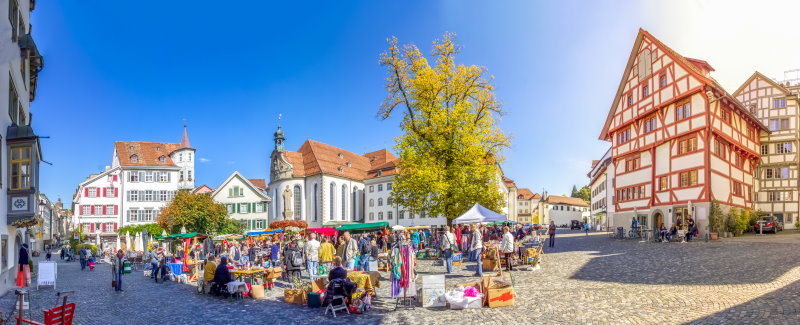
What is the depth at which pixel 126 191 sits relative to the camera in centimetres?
6662

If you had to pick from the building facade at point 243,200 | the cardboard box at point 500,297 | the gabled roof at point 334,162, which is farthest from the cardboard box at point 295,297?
the building facade at point 243,200

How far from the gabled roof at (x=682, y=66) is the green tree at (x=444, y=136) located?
41.0 ft

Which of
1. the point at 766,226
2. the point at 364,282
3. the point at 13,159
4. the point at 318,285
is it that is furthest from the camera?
the point at 766,226

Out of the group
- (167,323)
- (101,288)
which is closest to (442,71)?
(101,288)

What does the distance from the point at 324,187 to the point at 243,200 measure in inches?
437

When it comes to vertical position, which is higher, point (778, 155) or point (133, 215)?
point (778, 155)

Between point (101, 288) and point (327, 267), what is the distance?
903cm

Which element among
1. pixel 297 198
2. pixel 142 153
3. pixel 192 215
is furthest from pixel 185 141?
pixel 192 215

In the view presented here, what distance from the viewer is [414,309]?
1277 cm

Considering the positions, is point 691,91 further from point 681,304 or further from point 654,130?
point 681,304

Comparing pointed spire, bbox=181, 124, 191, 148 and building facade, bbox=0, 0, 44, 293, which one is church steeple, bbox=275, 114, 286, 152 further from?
building facade, bbox=0, 0, 44, 293

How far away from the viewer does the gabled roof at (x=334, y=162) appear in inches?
2881

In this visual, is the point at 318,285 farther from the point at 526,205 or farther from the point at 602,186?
the point at 526,205

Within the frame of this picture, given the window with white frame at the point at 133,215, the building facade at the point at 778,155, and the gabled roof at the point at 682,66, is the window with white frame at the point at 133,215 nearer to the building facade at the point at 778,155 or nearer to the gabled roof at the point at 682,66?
the gabled roof at the point at 682,66
